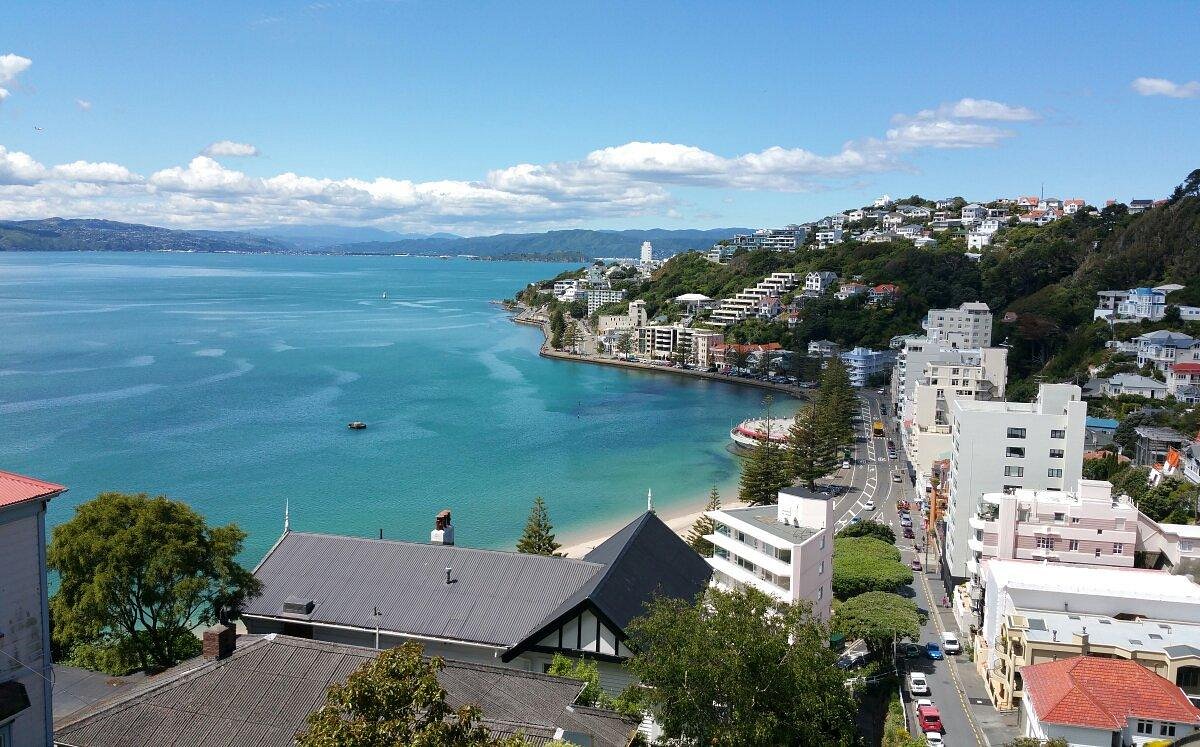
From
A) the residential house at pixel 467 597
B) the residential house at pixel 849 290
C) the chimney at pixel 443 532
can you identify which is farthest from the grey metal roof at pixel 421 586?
the residential house at pixel 849 290

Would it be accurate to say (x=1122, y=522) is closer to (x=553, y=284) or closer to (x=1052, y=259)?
(x=1052, y=259)

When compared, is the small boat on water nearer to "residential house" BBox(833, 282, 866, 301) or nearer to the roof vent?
the roof vent

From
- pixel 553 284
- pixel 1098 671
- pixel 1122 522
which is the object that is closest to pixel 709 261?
pixel 553 284

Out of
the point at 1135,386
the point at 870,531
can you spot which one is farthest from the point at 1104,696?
the point at 1135,386

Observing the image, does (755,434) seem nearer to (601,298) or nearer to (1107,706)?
(1107,706)

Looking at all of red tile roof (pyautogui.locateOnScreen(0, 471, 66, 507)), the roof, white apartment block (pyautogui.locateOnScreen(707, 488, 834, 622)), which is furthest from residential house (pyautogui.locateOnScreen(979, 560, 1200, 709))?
red tile roof (pyautogui.locateOnScreen(0, 471, 66, 507))

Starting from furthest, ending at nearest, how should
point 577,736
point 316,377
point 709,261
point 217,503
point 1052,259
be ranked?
1. point 709,261
2. point 1052,259
3. point 316,377
4. point 217,503
5. point 577,736
